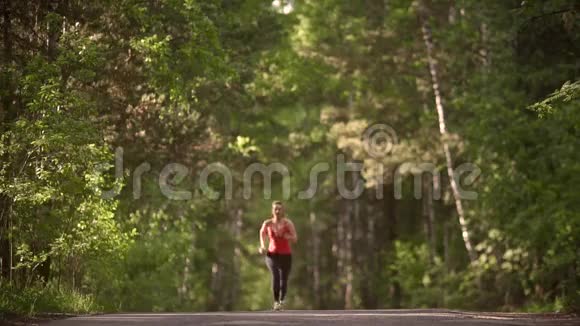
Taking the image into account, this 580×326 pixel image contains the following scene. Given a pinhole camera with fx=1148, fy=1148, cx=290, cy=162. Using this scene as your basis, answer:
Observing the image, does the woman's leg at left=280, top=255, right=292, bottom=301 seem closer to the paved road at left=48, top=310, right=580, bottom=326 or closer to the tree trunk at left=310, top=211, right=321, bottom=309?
the paved road at left=48, top=310, right=580, bottom=326

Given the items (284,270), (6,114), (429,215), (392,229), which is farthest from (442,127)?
(6,114)

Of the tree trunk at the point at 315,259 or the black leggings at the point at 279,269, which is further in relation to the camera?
the tree trunk at the point at 315,259

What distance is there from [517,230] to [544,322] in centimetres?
1197

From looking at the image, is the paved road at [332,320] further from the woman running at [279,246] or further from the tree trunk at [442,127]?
the tree trunk at [442,127]

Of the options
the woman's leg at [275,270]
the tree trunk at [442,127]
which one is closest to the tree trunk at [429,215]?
the tree trunk at [442,127]

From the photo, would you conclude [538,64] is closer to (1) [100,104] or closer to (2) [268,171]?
(1) [100,104]

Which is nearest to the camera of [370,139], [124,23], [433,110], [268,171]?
[124,23]

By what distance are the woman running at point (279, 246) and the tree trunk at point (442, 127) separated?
38.3 ft

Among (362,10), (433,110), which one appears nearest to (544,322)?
(433,110)

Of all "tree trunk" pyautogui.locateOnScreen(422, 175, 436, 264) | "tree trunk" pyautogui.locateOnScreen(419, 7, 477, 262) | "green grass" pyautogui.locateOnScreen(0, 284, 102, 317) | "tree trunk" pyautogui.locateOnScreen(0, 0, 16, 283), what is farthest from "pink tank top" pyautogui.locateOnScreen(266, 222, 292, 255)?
"tree trunk" pyautogui.locateOnScreen(422, 175, 436, 264)

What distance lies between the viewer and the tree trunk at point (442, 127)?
3312 cm

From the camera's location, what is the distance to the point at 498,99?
92.0 feet

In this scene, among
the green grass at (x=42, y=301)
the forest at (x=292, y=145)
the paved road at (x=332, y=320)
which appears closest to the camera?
the paved road at (x=332, y=320)

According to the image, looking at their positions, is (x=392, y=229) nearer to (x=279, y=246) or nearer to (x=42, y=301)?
(x=279, y=246)
